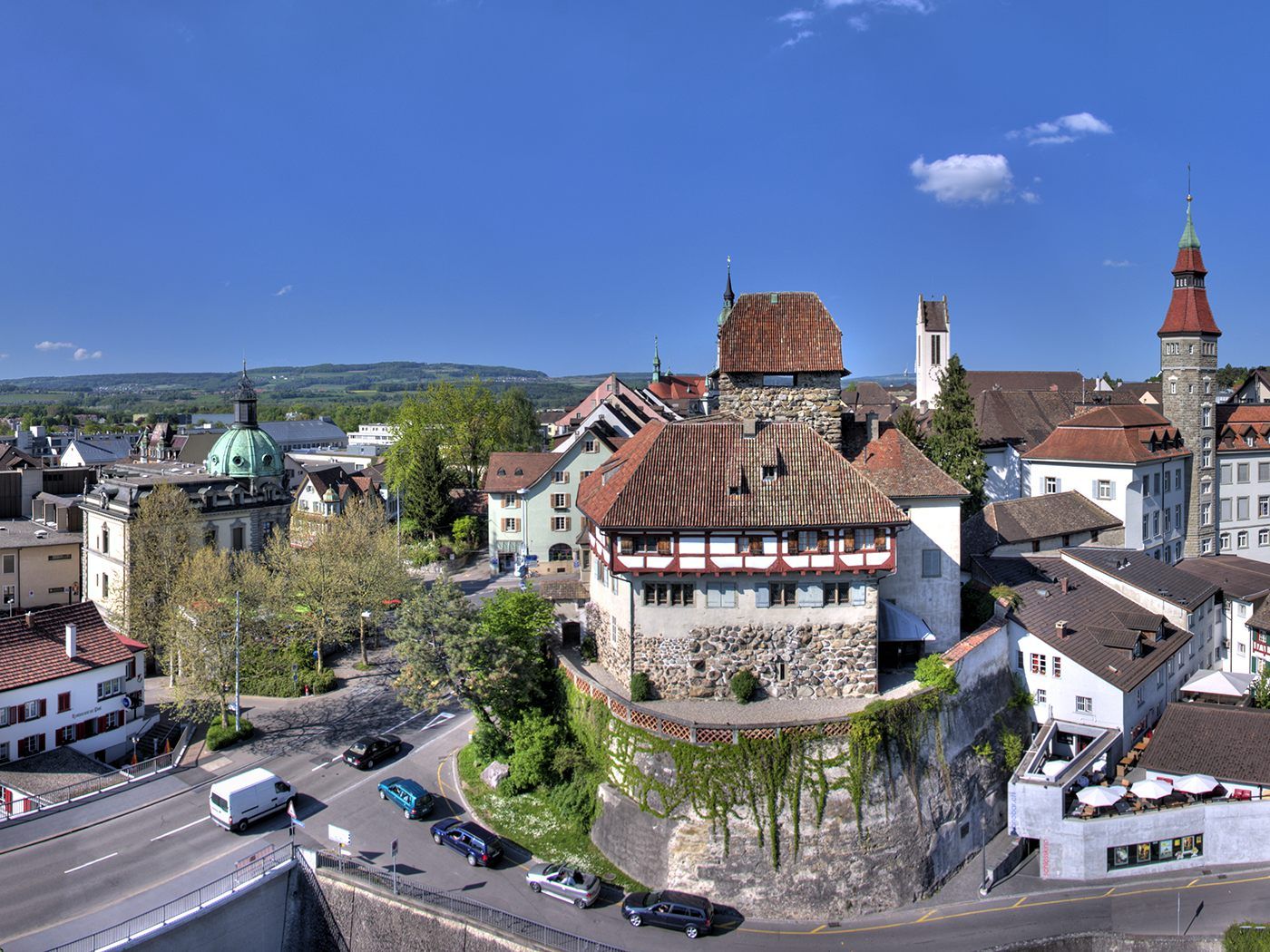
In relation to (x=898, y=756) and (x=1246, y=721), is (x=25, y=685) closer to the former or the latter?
(x=898, y=756)

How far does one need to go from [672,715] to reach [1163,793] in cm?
1978

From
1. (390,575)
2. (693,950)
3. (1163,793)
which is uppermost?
(390,575)

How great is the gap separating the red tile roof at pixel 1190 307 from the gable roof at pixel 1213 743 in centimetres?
3598

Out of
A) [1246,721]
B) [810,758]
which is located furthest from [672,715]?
[1246,721]

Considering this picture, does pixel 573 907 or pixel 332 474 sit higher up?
pixel 332 474

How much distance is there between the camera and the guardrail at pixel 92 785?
117ft

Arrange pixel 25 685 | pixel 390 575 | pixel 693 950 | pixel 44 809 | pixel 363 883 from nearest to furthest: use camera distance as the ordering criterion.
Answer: pixel 693 950, pixel 363 883, pixel 44 809, pixel 25 685, pixel 390 575

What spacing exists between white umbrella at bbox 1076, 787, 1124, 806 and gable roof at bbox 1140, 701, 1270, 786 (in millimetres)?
4019

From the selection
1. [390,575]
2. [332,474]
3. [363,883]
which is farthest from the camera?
[332,474]

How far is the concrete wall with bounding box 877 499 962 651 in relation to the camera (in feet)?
129

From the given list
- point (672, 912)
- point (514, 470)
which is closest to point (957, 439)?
point (514, 470)

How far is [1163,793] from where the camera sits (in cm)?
3659

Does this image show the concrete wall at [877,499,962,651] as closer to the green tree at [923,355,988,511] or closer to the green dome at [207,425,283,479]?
the green tree at [923,355,988,511]

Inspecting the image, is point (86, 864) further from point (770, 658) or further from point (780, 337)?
point (780, 337)
